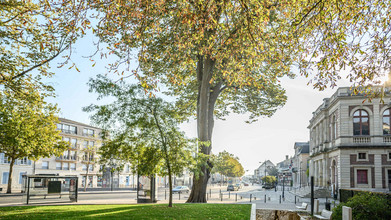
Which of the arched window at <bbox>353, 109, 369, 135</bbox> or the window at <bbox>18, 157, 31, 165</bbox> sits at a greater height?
the arched window at <bbox>353, 109, 369, 135</bbox>

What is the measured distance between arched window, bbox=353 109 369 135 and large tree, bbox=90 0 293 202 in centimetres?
1569

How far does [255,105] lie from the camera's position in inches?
1122

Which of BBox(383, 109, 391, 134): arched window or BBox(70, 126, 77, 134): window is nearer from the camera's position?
BBox(383, 109, 391, 134): arched window

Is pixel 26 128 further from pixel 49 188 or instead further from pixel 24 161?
pixel 24 161

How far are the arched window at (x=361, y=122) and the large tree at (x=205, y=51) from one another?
1569 centimetres

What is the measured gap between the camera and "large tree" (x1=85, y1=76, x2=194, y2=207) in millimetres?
17375

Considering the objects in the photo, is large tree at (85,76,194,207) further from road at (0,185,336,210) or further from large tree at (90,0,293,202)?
road at (0,185,336,210)

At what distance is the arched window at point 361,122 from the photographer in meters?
38.5

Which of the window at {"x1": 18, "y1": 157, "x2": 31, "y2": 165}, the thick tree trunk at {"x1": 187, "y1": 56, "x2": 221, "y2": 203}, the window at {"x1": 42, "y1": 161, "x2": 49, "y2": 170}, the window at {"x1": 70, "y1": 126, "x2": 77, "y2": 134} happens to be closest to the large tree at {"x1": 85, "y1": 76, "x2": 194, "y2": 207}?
the thick tree trunk at {"x1": 187, "y1": 56, "x2": 221, "y2": 203}

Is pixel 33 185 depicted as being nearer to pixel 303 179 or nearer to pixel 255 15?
pixel 255 15

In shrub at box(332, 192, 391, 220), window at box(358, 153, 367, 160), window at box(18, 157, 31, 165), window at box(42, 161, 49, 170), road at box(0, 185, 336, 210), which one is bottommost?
road at box(0, 185, 336, 210)

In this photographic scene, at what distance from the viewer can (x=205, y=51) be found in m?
14.2

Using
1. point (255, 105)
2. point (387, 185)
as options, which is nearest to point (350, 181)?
point (387, 185)

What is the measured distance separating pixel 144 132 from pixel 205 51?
5799 millimetres
